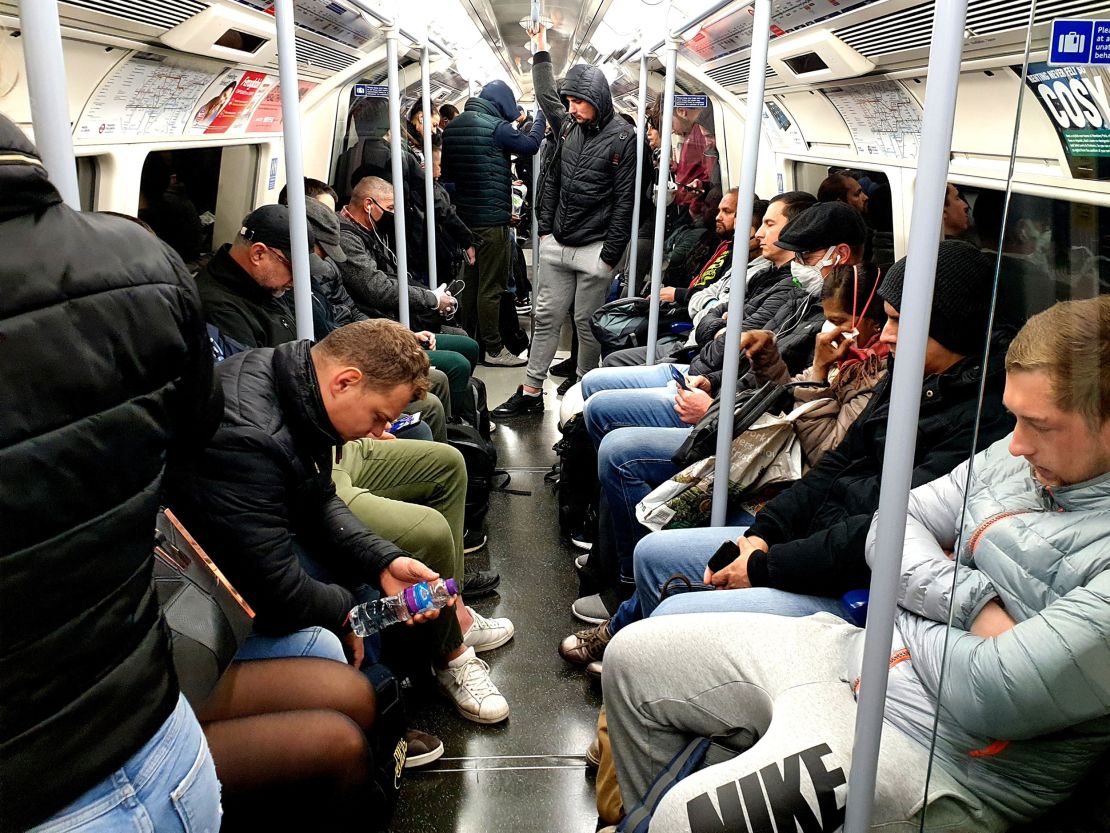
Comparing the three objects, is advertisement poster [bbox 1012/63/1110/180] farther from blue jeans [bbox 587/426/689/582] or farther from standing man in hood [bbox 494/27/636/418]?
standing man in hood [bbox 494/27/636/418]

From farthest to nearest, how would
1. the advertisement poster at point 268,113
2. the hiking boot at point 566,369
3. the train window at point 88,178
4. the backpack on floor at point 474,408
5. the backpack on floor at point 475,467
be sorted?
the hiking boot at point 566,369 < the backpack on floor at point 474,408 < the advertisement poster at point 268,113 < the backpack on floor at point 475,467 < the train window at point 88,178

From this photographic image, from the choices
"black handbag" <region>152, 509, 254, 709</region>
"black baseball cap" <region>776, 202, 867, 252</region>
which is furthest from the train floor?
"black baseball cap" <region>776, 202, 867, 252</region>

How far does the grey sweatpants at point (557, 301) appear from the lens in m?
6.01

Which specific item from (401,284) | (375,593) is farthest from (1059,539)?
(401,284)

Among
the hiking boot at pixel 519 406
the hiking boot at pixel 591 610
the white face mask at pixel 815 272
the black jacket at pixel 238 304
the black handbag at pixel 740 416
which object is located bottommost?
the hiking boot at pixel 591 610

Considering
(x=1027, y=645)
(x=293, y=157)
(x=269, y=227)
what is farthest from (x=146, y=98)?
(x=1027, y=645)

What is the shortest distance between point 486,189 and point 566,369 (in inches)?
60.6

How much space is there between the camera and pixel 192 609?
1678 millimetres

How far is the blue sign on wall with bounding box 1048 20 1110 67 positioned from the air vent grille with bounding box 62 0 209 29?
249 cm

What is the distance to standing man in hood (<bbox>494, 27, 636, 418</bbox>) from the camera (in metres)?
5.68

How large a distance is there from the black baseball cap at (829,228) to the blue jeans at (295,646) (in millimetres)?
2169

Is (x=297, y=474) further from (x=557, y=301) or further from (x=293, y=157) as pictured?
(x=557, y=301)

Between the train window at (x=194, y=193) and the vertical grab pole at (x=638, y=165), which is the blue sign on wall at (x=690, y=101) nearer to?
A: the vertical grab pole at (x=638, y=165)

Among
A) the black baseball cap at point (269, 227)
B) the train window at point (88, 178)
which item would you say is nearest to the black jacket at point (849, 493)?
the black baseball cap at point (269, 227)
